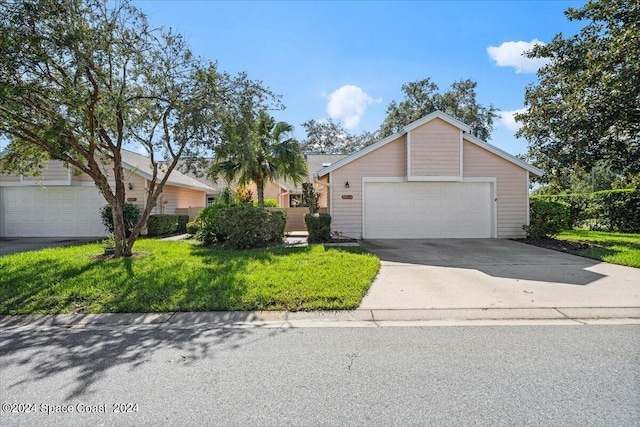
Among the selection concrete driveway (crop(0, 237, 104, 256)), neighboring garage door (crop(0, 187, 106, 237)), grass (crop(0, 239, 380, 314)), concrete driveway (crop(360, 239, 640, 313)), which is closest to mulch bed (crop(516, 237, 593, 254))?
concrete driveway (crop(360, 239, 640, 313))

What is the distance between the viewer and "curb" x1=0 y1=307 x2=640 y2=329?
4.40m

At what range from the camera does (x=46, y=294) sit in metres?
5.39

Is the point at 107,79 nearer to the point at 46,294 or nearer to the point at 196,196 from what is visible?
the point at 46,294

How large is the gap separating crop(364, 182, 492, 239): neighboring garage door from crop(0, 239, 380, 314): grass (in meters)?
4.66

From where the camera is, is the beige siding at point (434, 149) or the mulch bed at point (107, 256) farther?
the beige siding at point (434, 149)

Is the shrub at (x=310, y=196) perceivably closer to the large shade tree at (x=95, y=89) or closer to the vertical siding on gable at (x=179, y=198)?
the vertical siding on gable at (x=179, y=198)

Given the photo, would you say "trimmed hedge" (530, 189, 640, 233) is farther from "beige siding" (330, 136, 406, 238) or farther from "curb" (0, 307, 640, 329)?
"curb" (0, 307, 640, 329)

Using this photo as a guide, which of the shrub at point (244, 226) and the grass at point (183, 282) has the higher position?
the shrub at point (244, 226)

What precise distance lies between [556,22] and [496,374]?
49.0ft

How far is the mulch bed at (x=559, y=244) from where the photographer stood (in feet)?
33.1

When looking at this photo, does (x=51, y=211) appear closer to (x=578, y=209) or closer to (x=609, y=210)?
(x=609, y=210)

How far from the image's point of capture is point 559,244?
11.0 m

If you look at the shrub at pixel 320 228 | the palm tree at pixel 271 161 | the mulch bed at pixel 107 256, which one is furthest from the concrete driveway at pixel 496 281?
the mulch bed at pixel 107 256

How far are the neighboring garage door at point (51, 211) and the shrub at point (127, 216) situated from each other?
2.97ft
